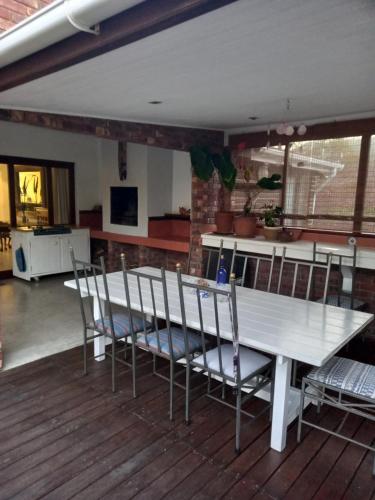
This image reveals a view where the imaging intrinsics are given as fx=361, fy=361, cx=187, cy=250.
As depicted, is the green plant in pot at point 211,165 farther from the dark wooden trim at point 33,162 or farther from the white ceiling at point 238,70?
the dark wooden trim at point 33,162

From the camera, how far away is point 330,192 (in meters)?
4.18

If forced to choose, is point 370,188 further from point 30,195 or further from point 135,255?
point 30,195

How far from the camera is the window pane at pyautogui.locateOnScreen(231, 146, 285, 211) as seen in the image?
15.2 ft

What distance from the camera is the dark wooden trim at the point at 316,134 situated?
386cm

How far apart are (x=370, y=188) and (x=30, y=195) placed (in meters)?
5.41

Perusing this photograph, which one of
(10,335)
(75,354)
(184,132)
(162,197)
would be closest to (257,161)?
(184,132)

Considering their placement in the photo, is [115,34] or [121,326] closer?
[115,34]

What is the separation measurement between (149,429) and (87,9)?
2.26m

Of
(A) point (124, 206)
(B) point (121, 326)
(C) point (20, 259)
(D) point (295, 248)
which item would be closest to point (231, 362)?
(B) point (121, 326)

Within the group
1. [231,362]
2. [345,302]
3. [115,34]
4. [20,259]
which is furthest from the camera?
[20,259]

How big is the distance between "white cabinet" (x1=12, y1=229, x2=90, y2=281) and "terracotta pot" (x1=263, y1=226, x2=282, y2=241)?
305 centimetres

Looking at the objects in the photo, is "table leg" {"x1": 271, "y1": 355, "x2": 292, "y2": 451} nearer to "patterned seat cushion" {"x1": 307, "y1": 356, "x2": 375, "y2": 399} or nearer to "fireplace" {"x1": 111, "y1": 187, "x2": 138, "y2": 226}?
"patterned seat cushion" {"x1": 307, "y1": 356, "x2": 375, "y2": 399}

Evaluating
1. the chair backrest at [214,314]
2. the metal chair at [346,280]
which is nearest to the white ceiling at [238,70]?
the chair backrest at [214,314]

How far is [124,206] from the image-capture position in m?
6.26
